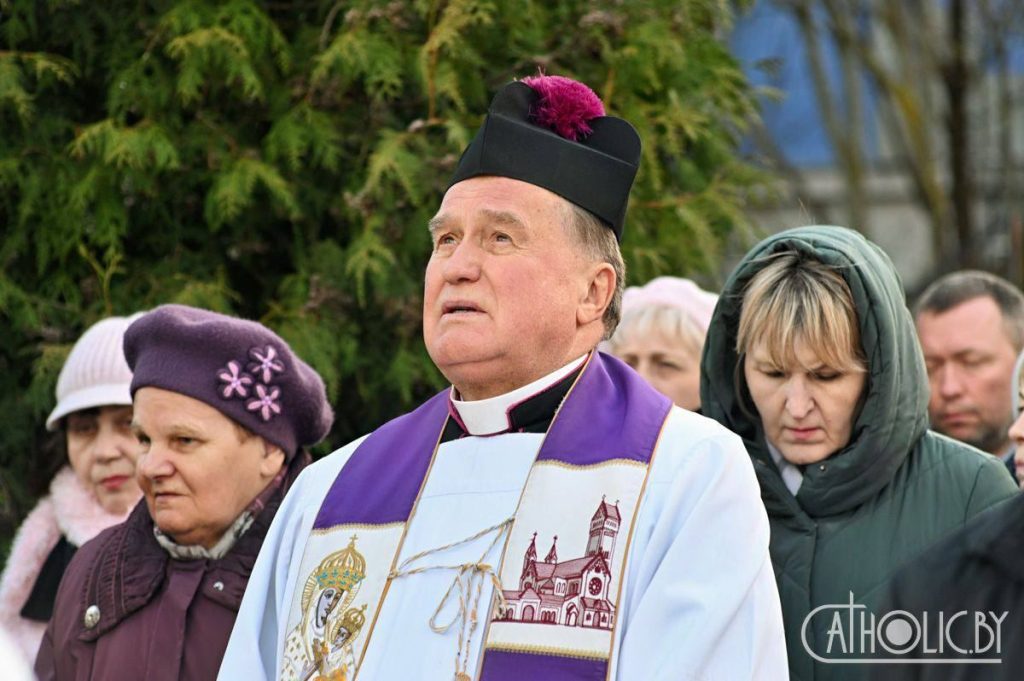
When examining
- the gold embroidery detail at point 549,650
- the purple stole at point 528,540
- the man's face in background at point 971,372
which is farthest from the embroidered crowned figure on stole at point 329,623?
the man's face in background at point 971,372

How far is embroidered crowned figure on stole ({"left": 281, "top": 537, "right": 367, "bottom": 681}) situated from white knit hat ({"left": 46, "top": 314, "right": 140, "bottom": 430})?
1.57 metres

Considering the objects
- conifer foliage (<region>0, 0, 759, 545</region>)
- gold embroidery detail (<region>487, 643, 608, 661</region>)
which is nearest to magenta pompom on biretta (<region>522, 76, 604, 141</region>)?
gold embroidery detail (<region>487, 643, 608, 661</region>)

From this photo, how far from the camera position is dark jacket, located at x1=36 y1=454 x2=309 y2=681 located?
Result: 13.8ft

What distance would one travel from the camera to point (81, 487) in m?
5.11

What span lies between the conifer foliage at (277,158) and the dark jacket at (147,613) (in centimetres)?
115

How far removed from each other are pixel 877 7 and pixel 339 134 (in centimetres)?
811

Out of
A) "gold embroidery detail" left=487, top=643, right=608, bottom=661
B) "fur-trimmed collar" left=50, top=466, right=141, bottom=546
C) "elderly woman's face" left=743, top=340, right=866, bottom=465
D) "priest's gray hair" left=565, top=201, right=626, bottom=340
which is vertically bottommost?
"gold embroidery detail" left=487, top=643, right=608, bottom=661

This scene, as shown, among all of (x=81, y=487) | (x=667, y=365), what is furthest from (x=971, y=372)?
(x=81, y=487)

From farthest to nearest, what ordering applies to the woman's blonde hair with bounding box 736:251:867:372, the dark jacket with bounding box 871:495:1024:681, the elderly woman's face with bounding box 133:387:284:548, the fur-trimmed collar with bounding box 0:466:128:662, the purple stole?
1. the fur-trimmed collar with bounding box 0:466:128:662
2. the elderly woman's face with bounding box 133:387:284:548
3. the woman's blonde hair with bounding box 736:251:867:372
4. the purple stole
5. the dark jacket with bounding box 871:495:1024:681

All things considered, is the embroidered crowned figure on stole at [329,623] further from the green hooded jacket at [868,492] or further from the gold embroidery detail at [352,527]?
the green hooded jacket at [868,492]

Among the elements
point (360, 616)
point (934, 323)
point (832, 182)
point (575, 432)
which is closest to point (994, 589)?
point (575, 432)

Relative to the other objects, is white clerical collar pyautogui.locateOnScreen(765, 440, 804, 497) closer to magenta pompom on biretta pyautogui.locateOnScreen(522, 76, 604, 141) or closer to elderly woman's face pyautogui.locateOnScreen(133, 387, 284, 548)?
magenta pompom on biretta pyautogui.locateOnScreen(522, 76, 604, 141)

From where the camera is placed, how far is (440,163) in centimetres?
561

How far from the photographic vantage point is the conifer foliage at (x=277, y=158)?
5.60 metres
